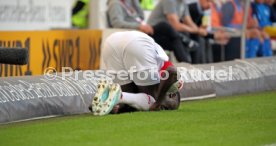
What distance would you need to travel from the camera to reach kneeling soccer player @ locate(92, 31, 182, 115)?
32.5 feet

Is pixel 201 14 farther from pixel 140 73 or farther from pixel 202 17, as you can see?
pixel 140 73

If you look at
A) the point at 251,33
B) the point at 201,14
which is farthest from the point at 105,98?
the point at 251,33

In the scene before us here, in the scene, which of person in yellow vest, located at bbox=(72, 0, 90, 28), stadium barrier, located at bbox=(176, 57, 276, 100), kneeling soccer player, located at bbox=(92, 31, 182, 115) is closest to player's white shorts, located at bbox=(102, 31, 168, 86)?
kneeling soccer player, located at bbox=(92, 31, 182, 115)

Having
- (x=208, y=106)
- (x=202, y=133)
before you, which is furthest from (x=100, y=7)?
(x=202, y=133)

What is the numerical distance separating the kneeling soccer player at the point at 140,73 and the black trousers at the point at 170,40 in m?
4.86

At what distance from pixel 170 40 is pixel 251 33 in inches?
171

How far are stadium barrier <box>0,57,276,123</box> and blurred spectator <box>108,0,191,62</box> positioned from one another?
1.67 metres

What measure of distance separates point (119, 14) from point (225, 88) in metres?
2.56

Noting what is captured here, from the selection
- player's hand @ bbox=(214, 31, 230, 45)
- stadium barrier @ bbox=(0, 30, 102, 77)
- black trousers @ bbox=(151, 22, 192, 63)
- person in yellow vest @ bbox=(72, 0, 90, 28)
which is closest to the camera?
stadium barrier @ bbox=(0, 30, 102, 77)

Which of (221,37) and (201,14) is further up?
(201,14)

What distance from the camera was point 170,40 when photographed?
1530 centimetres

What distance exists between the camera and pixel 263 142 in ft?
24.7

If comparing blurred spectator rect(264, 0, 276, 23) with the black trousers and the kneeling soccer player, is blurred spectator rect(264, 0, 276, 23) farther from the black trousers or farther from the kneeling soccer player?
the kneeling soccer player

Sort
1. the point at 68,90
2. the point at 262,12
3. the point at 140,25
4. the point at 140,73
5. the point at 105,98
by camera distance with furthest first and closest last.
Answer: the point at 262,12 → the point at 140,25 → the point at 68,90 → the point at 140,73 → the point at 105,98
